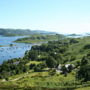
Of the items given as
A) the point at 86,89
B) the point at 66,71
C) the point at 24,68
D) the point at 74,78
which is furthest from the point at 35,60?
the point at 86,89

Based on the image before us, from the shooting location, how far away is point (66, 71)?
337 ft

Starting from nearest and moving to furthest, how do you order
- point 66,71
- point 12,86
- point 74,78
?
point 12,86 → point 74,78 → point 66,71

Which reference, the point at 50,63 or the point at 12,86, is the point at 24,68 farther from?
the point at 12,86

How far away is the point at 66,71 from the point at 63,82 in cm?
2186

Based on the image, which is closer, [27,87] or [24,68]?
[27,87]

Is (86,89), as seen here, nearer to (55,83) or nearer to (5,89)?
(55,83)

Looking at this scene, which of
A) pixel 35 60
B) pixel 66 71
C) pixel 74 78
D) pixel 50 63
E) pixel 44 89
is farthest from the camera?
pixel 35 60

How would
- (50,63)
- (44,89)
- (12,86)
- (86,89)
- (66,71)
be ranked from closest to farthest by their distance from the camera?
(86,89)
(44,89)
(12,86)
(66,71)
(50,63)

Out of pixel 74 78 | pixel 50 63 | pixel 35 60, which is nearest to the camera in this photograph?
pixel 74 78

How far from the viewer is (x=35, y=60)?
175m

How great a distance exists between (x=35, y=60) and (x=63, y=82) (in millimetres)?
95063

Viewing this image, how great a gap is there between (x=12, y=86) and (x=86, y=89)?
34192 millimetres

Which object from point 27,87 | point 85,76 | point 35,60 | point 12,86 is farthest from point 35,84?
point 35,60

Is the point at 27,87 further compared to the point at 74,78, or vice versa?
the point at 74,78
